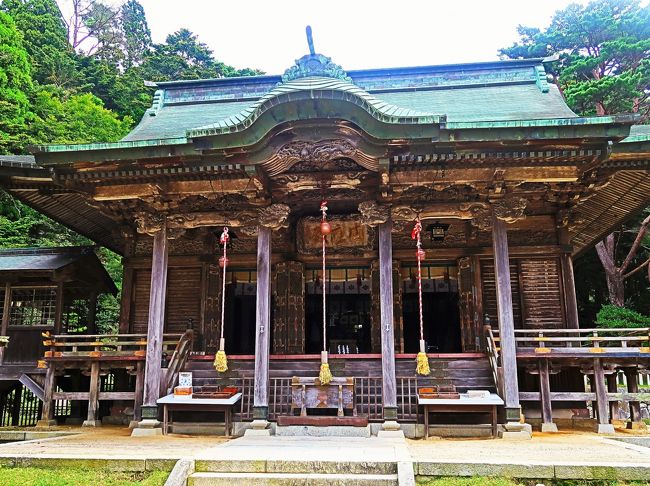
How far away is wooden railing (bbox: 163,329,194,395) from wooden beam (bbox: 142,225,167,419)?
336mm

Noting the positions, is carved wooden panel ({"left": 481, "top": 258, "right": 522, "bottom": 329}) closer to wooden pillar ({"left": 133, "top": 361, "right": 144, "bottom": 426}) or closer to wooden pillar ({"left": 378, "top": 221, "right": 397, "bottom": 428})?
wooden pillar ({"left": 378, "top": 221, "right": 397, "bottom": 428})

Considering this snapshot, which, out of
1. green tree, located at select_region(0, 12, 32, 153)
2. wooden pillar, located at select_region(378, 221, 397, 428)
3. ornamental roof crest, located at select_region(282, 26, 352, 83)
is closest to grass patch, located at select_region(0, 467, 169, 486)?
wooden pillar, located at select_region(378, 221, 397, 428)

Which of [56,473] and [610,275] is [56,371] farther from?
[610,275]

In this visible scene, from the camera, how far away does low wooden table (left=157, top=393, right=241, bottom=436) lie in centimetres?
889

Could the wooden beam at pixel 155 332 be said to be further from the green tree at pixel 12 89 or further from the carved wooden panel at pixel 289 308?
the green tree at pixel 12 89

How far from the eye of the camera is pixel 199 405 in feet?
29.5

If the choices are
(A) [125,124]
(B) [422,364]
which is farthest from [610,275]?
(A) [125,124]

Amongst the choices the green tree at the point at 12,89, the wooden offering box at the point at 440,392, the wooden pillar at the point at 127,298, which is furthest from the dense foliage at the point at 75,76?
the wooden offering box at the point at 440,392

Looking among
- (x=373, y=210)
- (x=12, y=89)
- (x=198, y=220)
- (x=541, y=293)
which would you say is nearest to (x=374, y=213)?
(x=373, y=210)

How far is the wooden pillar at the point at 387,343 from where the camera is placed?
8.90 metres

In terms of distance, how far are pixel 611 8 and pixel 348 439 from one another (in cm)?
2385

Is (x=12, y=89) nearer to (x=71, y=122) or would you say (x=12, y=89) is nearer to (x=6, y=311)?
(x=71, y=122)

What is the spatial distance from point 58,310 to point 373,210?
905 centimetres

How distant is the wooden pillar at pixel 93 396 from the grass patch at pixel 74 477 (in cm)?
453
